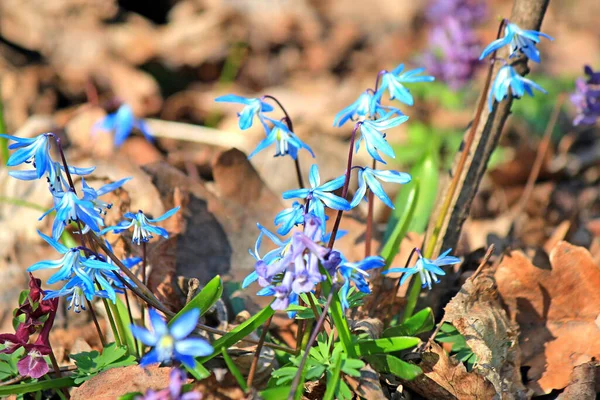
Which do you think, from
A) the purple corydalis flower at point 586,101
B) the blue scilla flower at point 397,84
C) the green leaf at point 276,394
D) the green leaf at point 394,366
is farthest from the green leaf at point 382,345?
the purple corydalis flower at point 586,101

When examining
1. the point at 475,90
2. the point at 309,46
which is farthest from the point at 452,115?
the point at 309,46

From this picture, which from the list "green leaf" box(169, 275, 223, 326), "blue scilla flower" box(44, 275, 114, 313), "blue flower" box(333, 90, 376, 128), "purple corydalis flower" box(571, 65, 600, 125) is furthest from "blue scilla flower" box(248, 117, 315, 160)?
"purple corydalis flower" box(571, 65, 600, 125)

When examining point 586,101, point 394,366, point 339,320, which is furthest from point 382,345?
point 586,101

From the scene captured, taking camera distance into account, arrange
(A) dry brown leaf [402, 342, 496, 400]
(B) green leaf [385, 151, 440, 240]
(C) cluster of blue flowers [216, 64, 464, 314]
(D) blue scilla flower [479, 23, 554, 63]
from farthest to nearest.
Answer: (B) green leaf [385, 151, 440, 240] → (D) blue scilla flower [479, 23, 554, 63] → (A) dry brown leaf [402, 342, 496, 400] → (C) cluster of blue flowers [216, 64, 464, 314]

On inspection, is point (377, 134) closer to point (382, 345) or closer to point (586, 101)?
point (382, 345)

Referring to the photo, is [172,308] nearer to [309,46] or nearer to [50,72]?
[50,72]

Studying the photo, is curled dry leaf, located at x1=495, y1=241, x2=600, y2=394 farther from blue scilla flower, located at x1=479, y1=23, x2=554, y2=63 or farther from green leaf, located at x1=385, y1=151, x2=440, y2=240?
blue scilla flower, located at x1=479, y1=23, x2=554, y2=63
